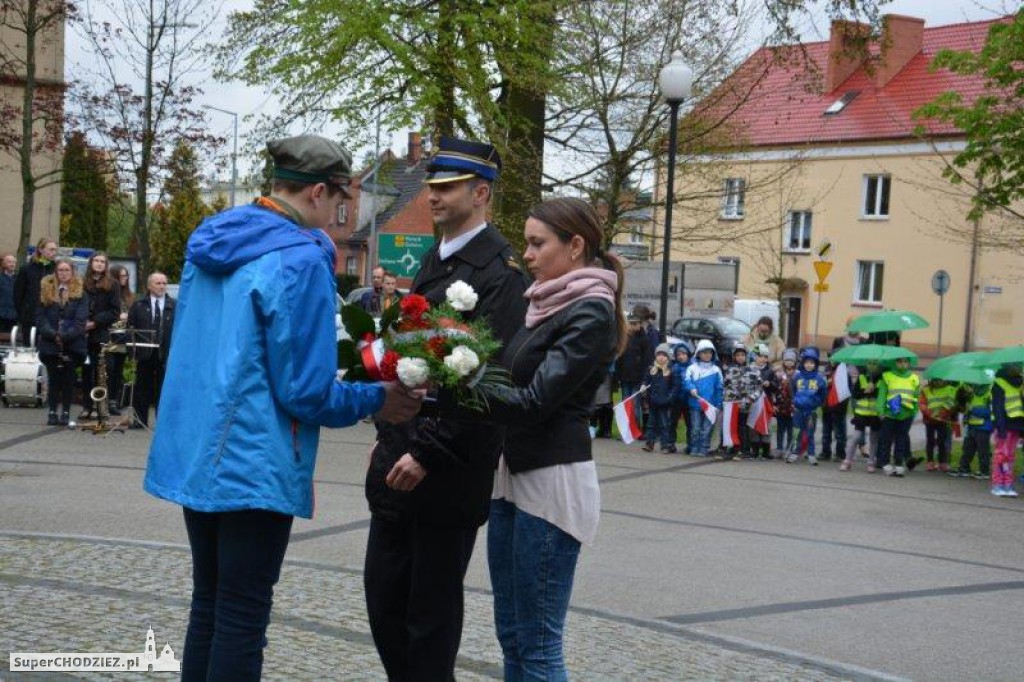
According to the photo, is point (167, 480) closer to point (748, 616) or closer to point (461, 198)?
point (461, 198)

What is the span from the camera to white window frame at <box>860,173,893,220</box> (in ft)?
177

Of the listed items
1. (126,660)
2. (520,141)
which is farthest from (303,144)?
(520,141)

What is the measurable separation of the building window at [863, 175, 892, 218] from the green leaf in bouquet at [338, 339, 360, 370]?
170ft

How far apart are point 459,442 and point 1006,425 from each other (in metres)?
12.5

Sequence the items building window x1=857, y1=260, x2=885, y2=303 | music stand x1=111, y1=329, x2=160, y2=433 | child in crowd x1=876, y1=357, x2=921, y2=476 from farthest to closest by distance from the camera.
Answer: building window x1=857, y1=260, x2=885, y2=303, child in crowd x1=876, y1=357, x2=921, y2=476, music stand x1=111, y1=329, x2=160, y2=433

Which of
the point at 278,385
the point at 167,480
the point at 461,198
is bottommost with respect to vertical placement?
the point at 167,480

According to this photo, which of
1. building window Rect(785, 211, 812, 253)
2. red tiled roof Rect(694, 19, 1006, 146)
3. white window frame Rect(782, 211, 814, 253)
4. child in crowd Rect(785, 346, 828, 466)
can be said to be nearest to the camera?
child in crowd Rect(785, 346, 828, 466)

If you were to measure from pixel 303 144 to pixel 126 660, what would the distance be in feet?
8.41

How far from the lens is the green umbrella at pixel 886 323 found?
1814 cm

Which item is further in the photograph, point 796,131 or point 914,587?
point 796,131

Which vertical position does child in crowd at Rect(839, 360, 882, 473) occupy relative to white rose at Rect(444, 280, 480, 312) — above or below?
below

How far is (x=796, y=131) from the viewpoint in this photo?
56688 mm

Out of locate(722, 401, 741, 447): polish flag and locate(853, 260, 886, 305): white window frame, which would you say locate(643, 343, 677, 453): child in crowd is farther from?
locate(853, 260, 886, 305): white window frame

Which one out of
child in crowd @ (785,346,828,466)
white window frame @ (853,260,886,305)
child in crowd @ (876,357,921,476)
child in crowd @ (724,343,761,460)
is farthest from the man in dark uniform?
white window frame @ (853,260,886,305)
